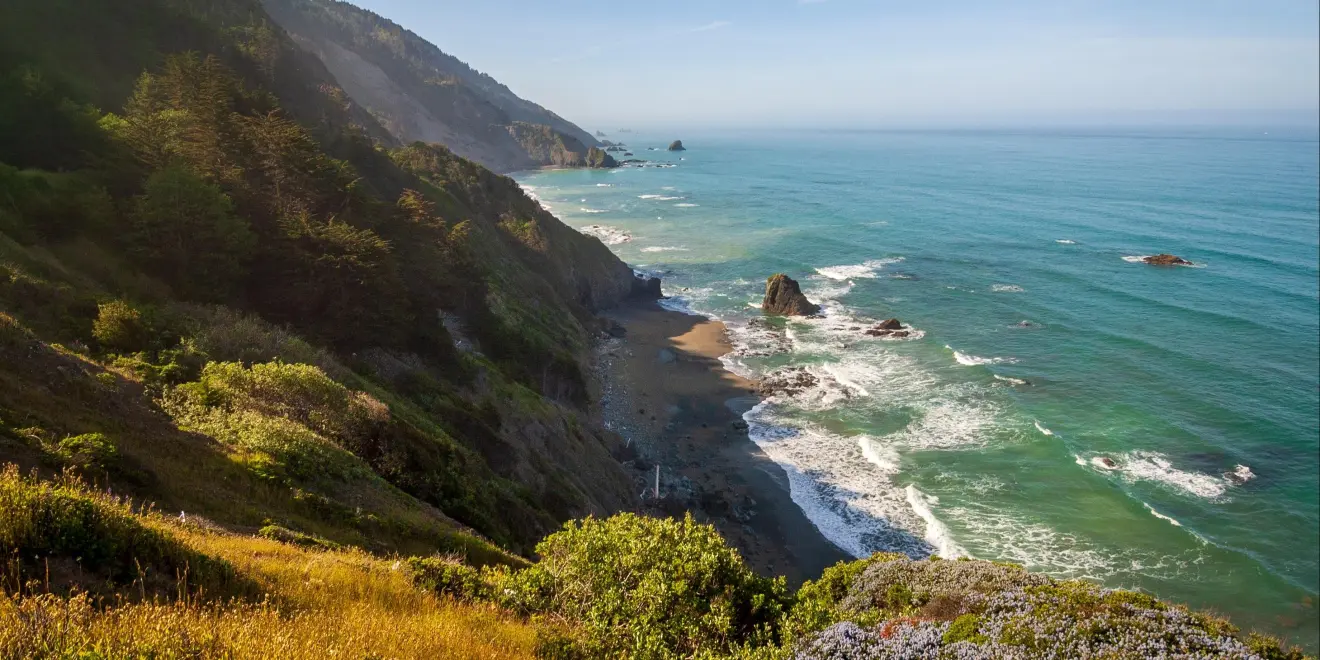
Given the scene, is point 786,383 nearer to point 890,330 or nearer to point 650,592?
point 890,330

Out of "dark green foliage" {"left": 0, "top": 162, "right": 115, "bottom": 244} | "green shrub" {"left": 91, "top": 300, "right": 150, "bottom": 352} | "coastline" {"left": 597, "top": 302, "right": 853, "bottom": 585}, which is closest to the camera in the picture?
"green shrub" {"left": 91, "top": 300, "right": 150, "bottom": 352}

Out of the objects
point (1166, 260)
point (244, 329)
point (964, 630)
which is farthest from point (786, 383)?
point (1166, 260)

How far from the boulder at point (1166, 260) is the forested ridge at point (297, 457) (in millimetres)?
67636

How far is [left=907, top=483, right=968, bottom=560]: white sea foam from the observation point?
28.7 m

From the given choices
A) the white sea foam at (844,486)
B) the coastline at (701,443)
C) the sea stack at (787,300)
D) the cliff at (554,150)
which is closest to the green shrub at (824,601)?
the coastline at (701,443)

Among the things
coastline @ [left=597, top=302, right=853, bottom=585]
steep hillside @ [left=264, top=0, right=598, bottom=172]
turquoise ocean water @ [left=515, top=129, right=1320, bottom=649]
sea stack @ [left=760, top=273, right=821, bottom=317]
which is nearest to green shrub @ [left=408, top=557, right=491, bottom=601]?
coastline @ [left=597, top=302, right=853, bottom=585]

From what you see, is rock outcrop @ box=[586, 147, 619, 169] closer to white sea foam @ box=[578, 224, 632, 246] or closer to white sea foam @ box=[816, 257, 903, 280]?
white sea foam @ box=[578, 224, 632, 246]

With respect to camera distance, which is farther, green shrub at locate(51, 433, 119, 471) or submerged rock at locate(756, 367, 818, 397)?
submerged rock at locate(756, 367, 818, 397)

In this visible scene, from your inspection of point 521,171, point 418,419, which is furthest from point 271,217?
point 521,171

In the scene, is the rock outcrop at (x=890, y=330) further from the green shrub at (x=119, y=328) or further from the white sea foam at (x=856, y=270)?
the green shrub at (x=119, y=328)

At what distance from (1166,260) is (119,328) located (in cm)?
8760

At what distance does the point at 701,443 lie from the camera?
3853 centimetres

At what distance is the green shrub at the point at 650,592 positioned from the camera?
30.8ft

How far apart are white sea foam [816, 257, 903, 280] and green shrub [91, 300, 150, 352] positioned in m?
63.5
